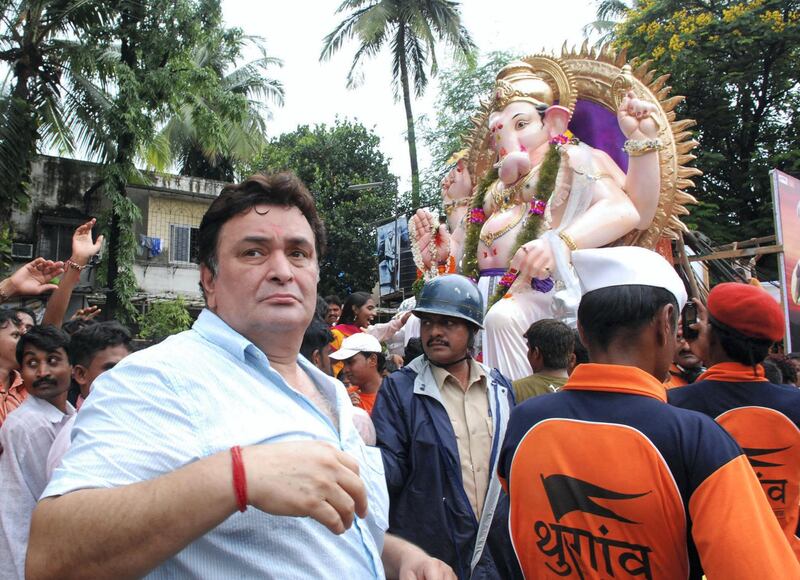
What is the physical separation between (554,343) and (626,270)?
5.73ft

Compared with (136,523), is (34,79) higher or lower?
higher

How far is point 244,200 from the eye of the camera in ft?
5.78

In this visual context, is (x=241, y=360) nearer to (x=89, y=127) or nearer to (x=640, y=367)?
(x=640, y=367)

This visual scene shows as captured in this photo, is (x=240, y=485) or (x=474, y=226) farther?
(x=474, y=226)

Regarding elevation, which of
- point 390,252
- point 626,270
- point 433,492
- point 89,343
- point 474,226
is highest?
point 474,226

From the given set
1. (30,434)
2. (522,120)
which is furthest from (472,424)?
(522,120)

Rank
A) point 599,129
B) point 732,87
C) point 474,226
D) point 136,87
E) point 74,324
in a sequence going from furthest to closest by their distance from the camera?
point 732,87 → point 136,87 → point 599,129 → point 474,226 → point 74,324

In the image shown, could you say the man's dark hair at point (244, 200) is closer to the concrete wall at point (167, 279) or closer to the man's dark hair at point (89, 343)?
the man's dark hair at point (89, 343)

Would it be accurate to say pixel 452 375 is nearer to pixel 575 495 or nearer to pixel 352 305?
pixel 575 495

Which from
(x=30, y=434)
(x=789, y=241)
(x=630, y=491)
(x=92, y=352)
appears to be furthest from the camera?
(x=789, y=241)

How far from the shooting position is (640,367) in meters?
1.91

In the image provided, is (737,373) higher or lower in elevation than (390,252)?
lower

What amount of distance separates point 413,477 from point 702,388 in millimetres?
1144

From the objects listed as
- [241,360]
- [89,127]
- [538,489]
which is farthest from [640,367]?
[89,127]
